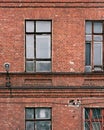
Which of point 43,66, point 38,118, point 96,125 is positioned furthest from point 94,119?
point 43,66

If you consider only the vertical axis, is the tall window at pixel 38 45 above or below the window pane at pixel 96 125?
above

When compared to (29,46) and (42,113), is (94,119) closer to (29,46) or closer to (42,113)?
(42,113)

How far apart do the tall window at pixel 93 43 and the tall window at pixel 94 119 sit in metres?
1.41

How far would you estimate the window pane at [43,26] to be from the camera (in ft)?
56.4

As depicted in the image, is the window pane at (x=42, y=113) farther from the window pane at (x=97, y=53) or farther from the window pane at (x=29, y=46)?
the window pane at (x=97, y=53)

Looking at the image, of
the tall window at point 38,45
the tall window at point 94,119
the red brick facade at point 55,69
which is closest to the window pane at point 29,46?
the tall window at point 38,45

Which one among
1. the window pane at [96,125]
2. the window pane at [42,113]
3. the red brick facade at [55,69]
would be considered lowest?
the window pane at [96,125]

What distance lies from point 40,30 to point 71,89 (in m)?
2.29

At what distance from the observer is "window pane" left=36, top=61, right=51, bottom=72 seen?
56.6 ft

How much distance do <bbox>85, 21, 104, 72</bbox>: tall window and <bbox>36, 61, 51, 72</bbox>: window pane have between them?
1.31 meters

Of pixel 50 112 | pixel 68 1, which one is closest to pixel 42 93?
pixel 50 112

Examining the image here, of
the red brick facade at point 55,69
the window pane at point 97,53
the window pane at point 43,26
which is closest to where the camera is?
the red brick facade at point 55,69

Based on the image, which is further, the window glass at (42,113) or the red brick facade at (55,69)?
the window glass at (42,113)

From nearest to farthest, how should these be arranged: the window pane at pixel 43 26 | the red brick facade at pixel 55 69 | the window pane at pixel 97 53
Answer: the red brick facade at pixel 55 69, the window pane at pixel 43 26, the window pane at pixel 97 53
